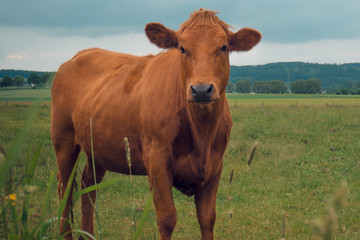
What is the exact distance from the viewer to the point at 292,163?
959 cm

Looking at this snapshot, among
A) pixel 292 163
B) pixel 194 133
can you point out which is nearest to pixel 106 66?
pixel 194 133

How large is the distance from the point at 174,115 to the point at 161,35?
0.86 meters

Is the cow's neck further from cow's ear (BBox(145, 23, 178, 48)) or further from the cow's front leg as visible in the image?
cow's ear (BBox(145, 23, 178, 48))

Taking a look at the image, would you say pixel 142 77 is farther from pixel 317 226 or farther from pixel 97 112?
pixel 317 226

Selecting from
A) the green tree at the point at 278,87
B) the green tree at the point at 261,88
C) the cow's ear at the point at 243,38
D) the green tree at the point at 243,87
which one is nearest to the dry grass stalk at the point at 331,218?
the cow's ear at the point at 243,38

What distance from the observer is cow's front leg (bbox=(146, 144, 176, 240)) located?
3.68m

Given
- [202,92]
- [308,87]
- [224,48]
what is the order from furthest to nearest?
[308,87] → [224,48] → [202,92]

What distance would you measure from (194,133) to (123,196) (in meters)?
3.95

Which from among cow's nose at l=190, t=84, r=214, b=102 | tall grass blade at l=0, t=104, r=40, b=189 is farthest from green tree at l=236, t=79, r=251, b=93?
tall grass blade at l=0, t=104, r=40, b=189

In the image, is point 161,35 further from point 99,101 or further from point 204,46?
point 99,101

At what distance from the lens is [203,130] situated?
12.1 feet

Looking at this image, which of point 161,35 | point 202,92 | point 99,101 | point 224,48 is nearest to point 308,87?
point 99,101

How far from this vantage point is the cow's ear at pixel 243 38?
3.93 meters

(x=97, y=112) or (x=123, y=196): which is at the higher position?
(x=97, y=112)
